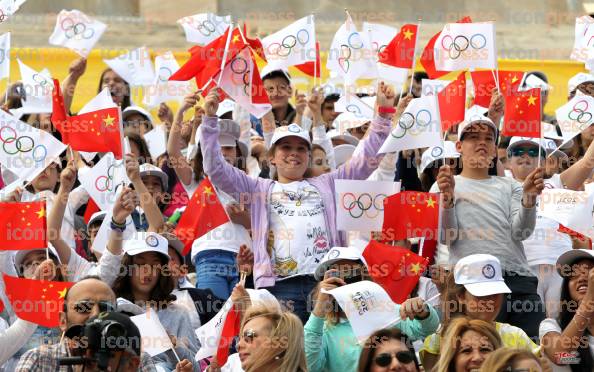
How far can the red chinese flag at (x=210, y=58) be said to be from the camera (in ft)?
44.3

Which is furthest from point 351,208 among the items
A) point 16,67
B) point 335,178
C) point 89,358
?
point 16,67

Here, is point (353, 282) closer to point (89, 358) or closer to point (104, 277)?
point (104, 277)

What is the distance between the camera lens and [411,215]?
12.6 metres

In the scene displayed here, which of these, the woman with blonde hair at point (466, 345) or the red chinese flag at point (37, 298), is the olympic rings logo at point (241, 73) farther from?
the woman with blonde hair at point (466, 345)

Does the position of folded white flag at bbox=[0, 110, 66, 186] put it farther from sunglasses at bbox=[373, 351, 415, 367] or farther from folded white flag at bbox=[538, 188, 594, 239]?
sunglasses at bbox=[373, 351, 415, 367]

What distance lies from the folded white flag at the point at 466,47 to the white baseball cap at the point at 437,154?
0.65m

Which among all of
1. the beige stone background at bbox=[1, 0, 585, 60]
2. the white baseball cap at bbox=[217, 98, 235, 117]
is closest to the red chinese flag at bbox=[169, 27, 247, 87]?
the white baseball cap at bbox=[217, 98, 235, 117]

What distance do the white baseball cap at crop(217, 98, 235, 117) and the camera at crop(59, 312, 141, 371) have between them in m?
6.75

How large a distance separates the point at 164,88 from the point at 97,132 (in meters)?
3.16

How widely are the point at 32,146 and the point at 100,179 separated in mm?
566

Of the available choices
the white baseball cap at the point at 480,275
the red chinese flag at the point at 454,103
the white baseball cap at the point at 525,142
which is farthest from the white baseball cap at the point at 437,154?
the white baseball cap at the point at 480,275

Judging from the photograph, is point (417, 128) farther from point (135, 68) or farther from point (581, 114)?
point (135, 68)

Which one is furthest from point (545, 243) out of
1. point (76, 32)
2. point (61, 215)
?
point (76, 32)

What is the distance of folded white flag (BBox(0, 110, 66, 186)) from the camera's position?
1327cm
